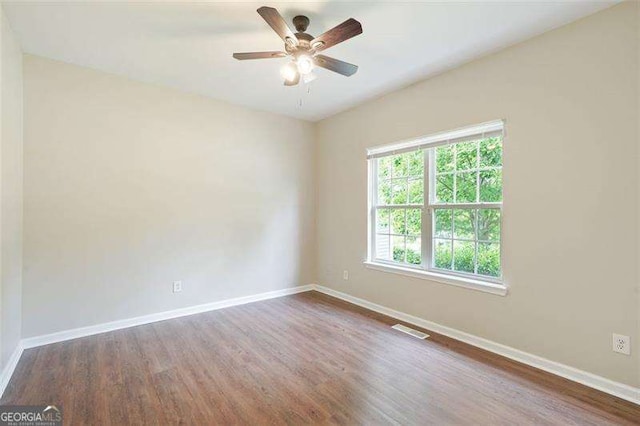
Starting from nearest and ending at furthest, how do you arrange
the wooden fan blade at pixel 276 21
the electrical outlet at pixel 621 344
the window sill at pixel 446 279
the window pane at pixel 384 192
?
the wooden fan blade at pixel 276 21, the electrical outlet at pixel 621 344, the window sill at pixel 446 279, the window pane at pixel 384 192

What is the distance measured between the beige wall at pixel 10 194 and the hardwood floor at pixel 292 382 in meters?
0.42

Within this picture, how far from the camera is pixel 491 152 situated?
2.84m

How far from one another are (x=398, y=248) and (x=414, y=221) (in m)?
0.42

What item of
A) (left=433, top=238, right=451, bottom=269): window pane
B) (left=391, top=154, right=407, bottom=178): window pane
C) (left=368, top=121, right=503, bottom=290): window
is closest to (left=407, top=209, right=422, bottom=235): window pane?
(left=368, top=121, right=503, bottom=290): window

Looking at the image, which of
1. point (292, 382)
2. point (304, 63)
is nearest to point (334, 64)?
point (304, 63)

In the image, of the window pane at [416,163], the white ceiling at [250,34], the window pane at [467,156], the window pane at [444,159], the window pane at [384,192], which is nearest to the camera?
the white ceiling at [250,34]

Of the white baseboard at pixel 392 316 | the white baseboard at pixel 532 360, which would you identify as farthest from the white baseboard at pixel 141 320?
the white baseboard at pixel 532 360

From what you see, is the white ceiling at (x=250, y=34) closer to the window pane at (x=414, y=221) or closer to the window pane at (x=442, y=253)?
the window pane at (x=414, y=221)

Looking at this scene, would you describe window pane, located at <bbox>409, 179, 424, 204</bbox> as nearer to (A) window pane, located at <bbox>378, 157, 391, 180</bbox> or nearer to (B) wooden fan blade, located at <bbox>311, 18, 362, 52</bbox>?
(A) window pane, located at <bbox>378, 157, 391, 180</bbox>

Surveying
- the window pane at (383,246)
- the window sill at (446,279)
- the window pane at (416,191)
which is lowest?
the window sill at (446,279)

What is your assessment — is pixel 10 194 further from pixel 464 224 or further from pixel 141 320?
pixel 464 224

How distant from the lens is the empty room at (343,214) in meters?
2.07

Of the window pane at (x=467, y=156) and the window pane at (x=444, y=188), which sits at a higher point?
the window pane at (x=467, y=156)

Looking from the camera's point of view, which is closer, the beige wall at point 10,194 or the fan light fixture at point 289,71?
the beige wall at point 10,194
